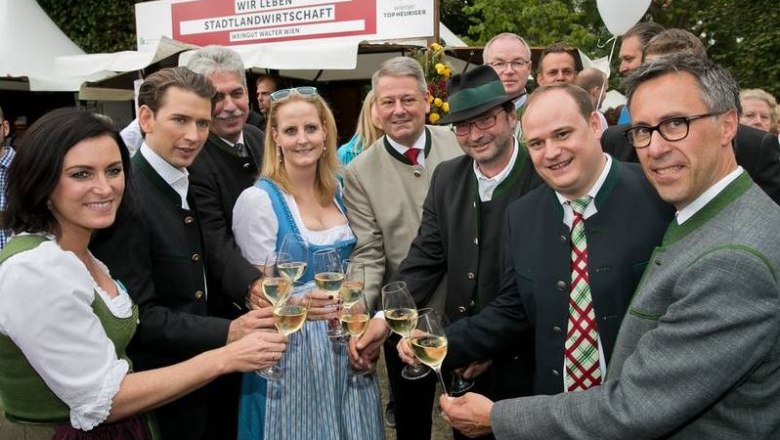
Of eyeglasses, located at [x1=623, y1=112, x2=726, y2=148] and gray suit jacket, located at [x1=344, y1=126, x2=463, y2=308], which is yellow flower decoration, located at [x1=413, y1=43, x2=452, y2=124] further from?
eyeglasses, located at [x1=623, y1=112, x2=726, y2=148]

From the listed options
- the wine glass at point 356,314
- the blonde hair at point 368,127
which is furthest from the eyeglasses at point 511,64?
the wine glass at point 356,314

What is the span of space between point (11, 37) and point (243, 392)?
12.0 m

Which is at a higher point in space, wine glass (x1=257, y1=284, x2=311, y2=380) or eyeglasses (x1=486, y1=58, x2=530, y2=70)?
eyeglasses (x1=486, y1=58, x2=530, y2=70)

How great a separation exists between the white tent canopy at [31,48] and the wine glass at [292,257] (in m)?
9.51

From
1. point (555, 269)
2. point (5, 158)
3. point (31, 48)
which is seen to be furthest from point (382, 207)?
point (31, 48)

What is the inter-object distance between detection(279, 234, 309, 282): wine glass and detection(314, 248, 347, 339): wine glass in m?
0.06

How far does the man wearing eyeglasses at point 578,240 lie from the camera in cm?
227

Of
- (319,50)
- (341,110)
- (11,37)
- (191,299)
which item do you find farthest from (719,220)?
(11,37)

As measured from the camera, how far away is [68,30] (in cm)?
1770

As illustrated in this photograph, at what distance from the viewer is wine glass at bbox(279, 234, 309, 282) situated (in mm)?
2453

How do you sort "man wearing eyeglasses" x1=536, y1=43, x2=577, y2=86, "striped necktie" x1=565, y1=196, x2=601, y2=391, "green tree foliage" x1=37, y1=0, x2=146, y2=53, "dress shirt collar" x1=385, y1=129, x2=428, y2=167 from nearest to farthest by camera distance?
"striped necktie" x1=565, y1=196, x2=601, y2=391 < "dress shirt collar" x1=385, y1=129, x2=428, y2=167 < "man wearing eyeglasses" x1=536, y1=43, x2=577, y2=86 < "green tree foliage" x1=37, y1=0, x2=146, y2=53

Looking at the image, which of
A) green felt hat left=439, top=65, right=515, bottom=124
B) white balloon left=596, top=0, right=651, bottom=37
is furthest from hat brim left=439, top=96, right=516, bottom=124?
white balloon left=596, top=0, right=651, bottom=37

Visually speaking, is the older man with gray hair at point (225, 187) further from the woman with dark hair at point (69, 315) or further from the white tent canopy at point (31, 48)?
the white tent canopy at point (31, 48)

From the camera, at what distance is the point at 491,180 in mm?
3049
